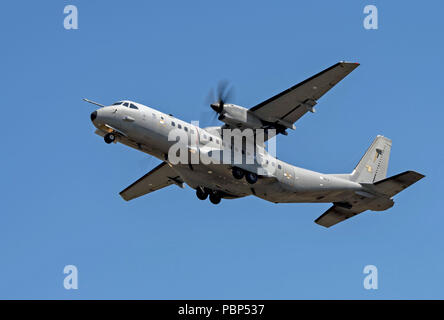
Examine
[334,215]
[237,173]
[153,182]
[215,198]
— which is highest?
[153,182]

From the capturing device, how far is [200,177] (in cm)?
2214

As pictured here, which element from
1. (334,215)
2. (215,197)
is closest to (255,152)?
(215,197)

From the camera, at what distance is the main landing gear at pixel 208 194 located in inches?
908

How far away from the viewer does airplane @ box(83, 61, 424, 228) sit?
2081 cm

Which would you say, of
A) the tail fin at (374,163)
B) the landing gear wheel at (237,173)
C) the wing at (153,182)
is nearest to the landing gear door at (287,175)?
the landing gear wheel at (237,173)

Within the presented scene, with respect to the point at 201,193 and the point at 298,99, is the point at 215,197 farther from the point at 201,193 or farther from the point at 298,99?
the point at 298,99

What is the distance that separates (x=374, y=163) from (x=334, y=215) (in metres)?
2.58

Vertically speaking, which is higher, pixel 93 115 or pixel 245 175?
pixel 93 115

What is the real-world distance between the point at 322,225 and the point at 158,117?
7.97m

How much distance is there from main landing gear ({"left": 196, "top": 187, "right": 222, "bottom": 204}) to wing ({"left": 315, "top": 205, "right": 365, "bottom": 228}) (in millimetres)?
4315

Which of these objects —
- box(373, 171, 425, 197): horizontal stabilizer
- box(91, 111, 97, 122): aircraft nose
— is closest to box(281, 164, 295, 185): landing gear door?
box(373, 171, 425, 197): horizontal stabilizer

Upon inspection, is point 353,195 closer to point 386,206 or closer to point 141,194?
point 386,206

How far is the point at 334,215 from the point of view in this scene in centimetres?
2494
